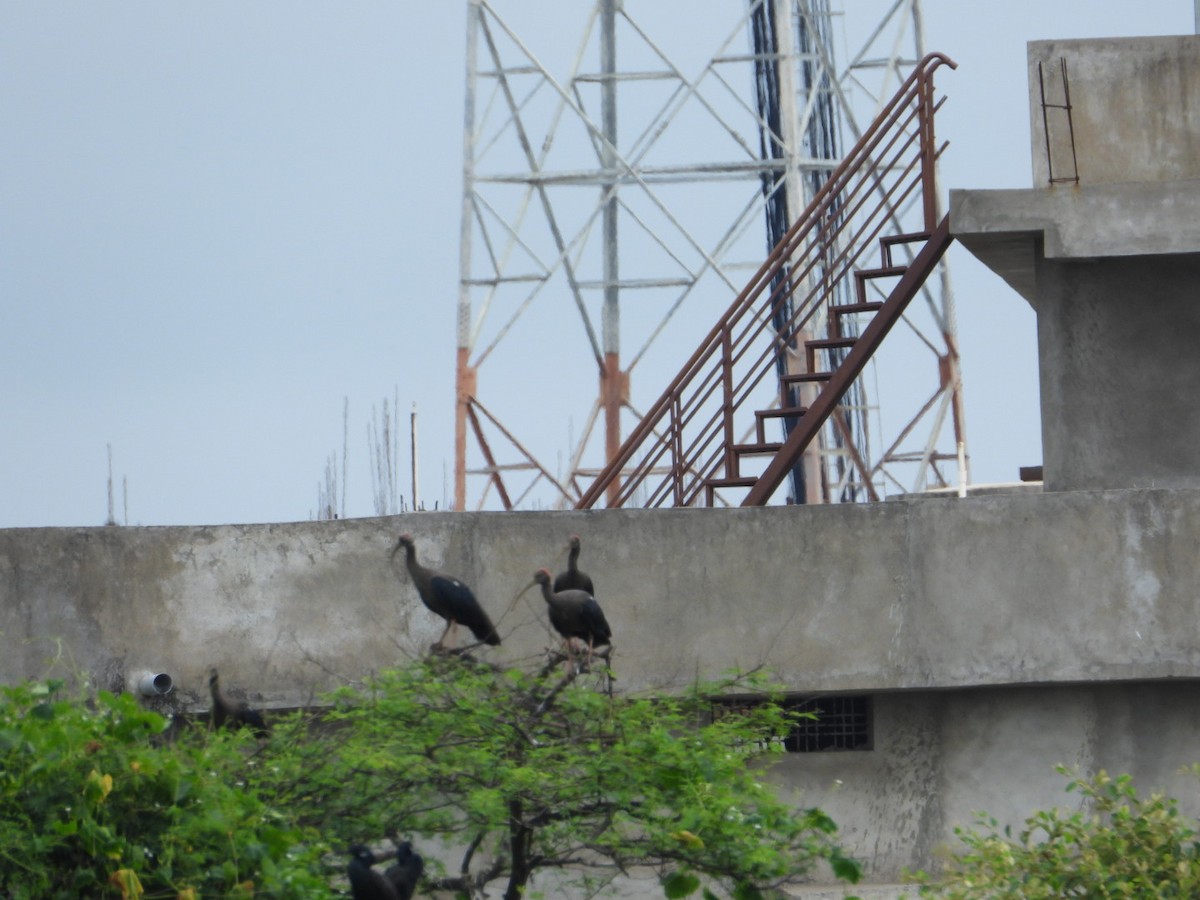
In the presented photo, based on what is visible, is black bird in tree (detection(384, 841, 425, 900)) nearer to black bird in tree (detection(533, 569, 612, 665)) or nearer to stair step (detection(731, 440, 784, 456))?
black bird in tree (detection(533, 569, 612, 665))

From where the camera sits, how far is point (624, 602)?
14.1m

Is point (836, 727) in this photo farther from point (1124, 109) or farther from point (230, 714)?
point (1124, 109)

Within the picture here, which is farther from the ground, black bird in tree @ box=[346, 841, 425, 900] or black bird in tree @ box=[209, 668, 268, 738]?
black bird in tree @ box=[209, 668, 268, 738]

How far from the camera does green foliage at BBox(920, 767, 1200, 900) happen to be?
10.6 m

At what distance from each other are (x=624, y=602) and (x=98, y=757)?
195 inches

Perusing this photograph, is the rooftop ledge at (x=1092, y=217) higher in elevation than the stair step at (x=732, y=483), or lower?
higher

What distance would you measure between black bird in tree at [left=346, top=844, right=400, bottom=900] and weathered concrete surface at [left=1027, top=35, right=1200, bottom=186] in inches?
287

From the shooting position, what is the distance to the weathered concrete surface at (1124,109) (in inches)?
607

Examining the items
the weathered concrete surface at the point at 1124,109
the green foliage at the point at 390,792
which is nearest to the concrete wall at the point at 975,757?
the green foliage at the point at 390,792

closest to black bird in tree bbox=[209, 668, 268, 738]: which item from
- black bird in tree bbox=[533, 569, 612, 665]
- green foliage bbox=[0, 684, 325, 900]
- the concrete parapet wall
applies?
the concrete parapet wall

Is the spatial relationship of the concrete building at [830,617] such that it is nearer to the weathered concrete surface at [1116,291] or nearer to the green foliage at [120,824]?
the weathered concrete surface at [1116,291]

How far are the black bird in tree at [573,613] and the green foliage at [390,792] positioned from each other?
1039mm

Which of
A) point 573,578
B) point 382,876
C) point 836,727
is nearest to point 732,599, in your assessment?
point 836,727

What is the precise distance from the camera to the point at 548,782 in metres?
10.5
